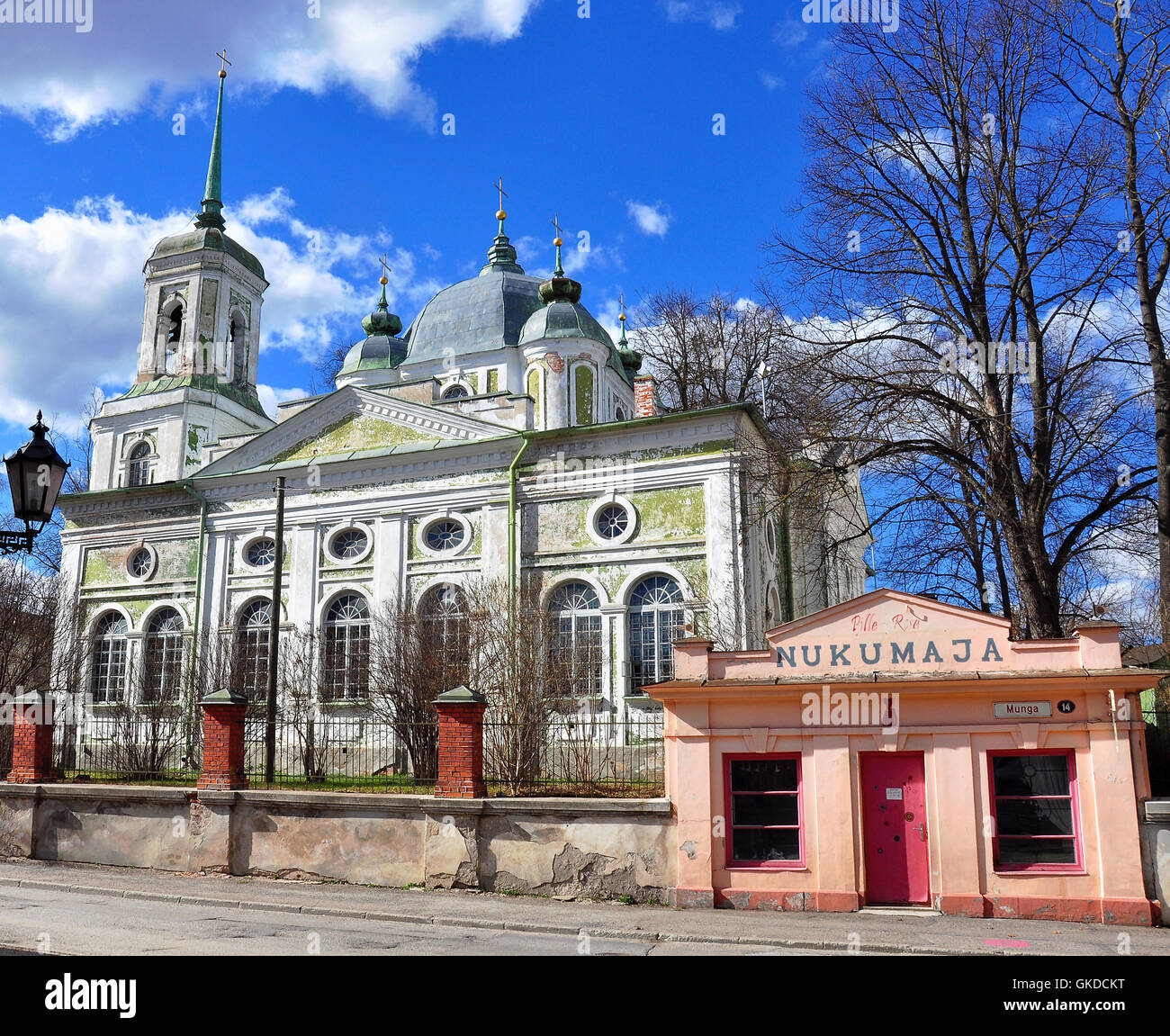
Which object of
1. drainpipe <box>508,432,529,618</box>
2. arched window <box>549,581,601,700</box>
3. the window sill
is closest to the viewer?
the window sill

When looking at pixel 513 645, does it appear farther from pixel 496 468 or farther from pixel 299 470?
pixel 299 470

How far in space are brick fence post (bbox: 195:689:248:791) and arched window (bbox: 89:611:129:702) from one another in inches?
624

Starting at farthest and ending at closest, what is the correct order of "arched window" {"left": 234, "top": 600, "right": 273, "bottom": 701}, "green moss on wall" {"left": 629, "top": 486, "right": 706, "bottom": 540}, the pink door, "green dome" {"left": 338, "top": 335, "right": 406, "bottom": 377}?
1. "green dome" {"left": 338, "top": 335, "right": 406, "bottom": 377}
2. "arched window" {"left": 234, "top": 600, "right": 273, "bottom": 701}
3. "green moss on wall" {"left": 629, "top": 486, "right": 706, "bottom": 540}
4. the pink door

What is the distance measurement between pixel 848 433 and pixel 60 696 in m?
20.3

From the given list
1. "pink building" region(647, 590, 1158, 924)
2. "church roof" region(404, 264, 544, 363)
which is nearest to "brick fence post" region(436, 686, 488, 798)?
"pink building" region(647, 590, 1158, 924)

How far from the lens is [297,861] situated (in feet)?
49.0

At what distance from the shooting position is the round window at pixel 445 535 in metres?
26.3

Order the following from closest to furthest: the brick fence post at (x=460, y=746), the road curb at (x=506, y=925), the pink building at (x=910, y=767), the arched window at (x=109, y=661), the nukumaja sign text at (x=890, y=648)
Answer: the road curb at (x=506, y=925)
the pink building at (x=910, y=767)
the nukumaja sign text at (x=890, y=648)
the brick fence post at (x=460, y=746)
the arched window at (x=109, y=661)

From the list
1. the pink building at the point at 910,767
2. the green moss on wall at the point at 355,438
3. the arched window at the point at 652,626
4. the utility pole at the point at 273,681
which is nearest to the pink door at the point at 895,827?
the pink building at the point at 910,767

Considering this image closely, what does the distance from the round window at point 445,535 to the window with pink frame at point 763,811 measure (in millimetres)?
14062

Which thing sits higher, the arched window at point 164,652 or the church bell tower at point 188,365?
the church bell tower at point 188,365

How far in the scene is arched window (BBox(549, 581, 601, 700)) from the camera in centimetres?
2323

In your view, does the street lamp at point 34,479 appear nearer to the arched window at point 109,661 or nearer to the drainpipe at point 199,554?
the drainpipe at point 199,554

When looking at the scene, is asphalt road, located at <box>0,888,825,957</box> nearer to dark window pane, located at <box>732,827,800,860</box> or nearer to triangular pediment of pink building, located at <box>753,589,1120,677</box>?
dark window pane, located at <box>732,827,800,860</box>
